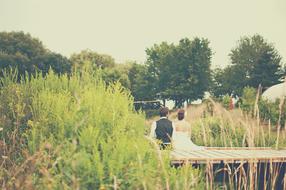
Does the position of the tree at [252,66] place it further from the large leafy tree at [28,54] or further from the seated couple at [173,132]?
the seated couple at [173,132]

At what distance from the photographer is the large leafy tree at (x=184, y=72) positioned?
50966mm

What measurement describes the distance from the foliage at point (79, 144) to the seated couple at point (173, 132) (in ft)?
7.57

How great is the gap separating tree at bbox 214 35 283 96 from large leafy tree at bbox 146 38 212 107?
4.74m

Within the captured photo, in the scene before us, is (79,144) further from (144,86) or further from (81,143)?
(144,86)

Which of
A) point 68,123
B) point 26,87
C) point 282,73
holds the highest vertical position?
point 282,73

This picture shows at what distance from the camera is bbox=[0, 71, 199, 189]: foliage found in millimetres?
3801

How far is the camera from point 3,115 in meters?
5.64

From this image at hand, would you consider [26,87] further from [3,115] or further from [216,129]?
[216,129]

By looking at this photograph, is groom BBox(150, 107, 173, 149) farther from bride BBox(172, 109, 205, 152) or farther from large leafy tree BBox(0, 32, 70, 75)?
large leafy tree BBox(0, 32, 70, 75)

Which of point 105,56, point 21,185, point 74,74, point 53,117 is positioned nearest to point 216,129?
point 74,74

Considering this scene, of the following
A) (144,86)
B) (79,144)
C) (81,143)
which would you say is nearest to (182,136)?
(79,144)

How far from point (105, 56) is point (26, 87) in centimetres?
5959

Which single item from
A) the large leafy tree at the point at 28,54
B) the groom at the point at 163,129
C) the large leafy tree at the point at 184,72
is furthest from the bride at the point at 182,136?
the large leafy tree at the point at 28,54

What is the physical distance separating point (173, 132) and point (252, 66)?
166ft
